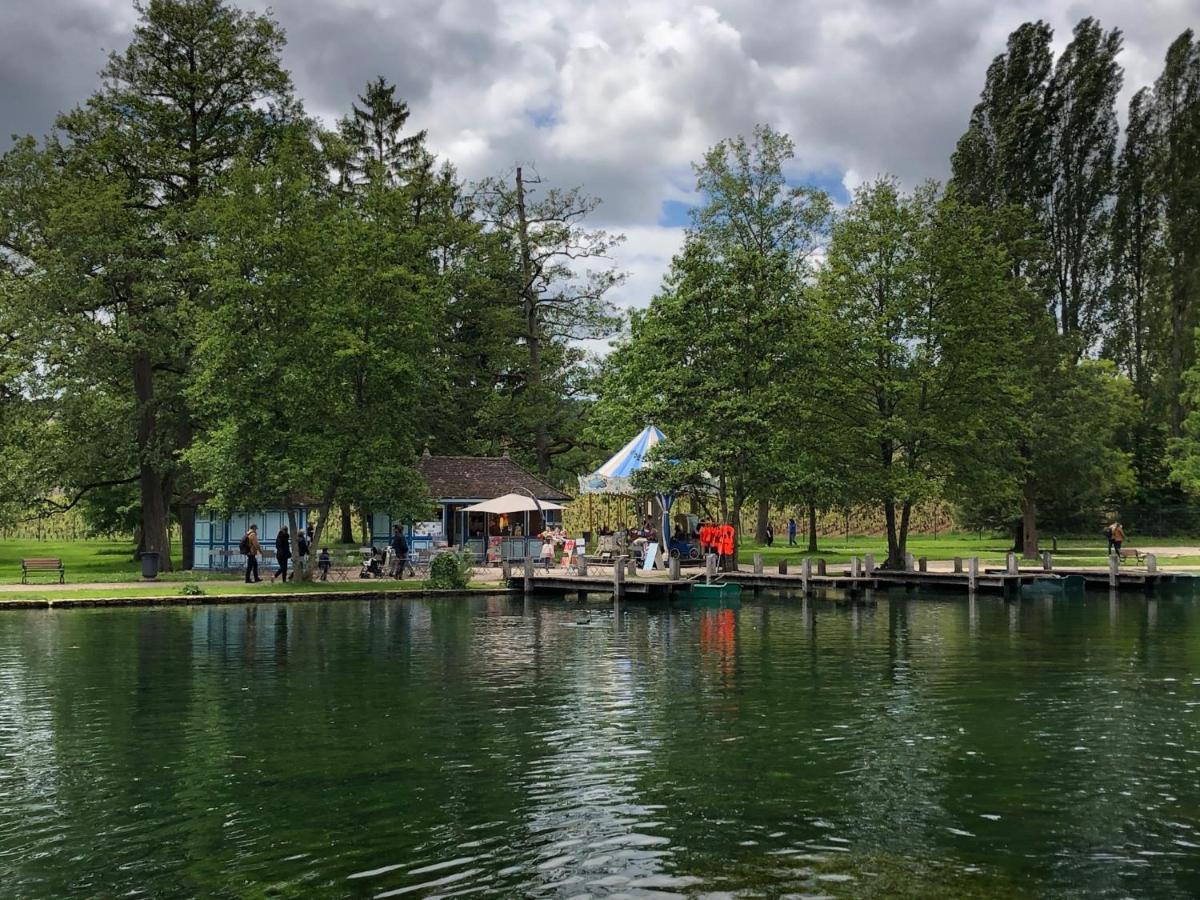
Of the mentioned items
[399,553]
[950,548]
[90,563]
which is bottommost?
[950,548]

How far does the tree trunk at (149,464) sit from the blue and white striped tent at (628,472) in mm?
16471

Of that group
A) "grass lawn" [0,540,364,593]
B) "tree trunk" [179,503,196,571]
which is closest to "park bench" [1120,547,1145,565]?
"grass lawn" [0,540,364,593]

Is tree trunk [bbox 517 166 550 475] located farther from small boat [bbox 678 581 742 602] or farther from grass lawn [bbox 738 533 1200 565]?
small boat [bbox 678 581 742 602]

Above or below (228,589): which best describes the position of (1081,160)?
above

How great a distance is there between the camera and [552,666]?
20.8 metres

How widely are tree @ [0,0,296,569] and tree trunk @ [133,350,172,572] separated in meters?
0.05

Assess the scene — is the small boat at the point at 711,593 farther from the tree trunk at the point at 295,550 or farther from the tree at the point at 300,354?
the tree trunk at the point at 295,550

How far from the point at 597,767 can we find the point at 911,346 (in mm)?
33852

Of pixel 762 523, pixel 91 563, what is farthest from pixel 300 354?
pixel 762 523

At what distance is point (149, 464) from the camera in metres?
43.8

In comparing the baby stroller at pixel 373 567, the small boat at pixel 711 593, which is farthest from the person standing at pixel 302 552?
the small boat at pixel 711 593

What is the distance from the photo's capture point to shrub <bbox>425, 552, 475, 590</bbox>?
36219mm

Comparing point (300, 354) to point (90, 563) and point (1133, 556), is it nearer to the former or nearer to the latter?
point (90, 563)

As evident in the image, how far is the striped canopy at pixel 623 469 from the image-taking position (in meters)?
40.5
